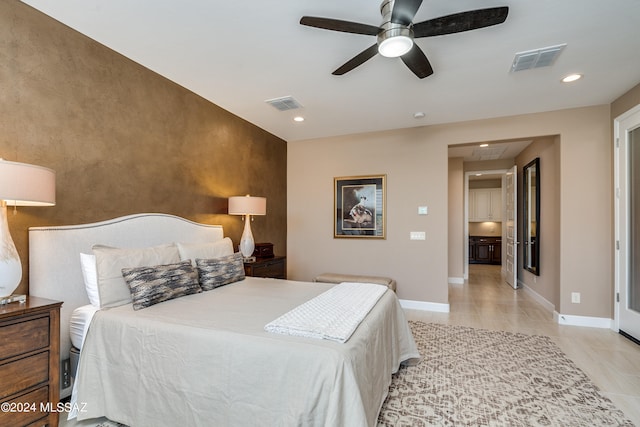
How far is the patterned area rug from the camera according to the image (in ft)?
6.29

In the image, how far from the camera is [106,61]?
250cm

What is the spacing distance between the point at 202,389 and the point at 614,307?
447cm

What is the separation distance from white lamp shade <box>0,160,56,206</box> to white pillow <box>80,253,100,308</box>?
493 mm

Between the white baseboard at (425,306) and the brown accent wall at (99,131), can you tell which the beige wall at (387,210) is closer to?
the white baseboard at (425,306)

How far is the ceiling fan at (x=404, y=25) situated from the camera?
1.70 metres

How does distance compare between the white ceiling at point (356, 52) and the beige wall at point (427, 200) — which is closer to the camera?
the white ceiling at point (356, 52)

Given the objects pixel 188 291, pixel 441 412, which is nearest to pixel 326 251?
pixel 188 291

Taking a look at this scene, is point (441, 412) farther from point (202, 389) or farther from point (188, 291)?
point (188, 291)

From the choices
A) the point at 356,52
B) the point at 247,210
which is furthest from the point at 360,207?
the point at 356,52

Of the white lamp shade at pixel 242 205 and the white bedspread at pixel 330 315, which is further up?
the white lamp shade at pixel 242 205

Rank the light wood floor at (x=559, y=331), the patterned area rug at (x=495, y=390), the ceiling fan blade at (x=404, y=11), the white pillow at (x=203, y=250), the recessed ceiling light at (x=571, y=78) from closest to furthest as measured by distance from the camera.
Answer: the ceiling fan blade at (x=404, y=11), the patterned area rug at (x=495, y=390), the light wood floor at (x=559, y=331), the white pillow at (x=203, y=250), the recessed ceiling light at (x=571, y=78)

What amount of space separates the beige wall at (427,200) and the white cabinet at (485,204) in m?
5.25

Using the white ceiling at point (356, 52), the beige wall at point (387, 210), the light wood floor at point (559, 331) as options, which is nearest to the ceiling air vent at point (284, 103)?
the white ceiling at point (356, 52)

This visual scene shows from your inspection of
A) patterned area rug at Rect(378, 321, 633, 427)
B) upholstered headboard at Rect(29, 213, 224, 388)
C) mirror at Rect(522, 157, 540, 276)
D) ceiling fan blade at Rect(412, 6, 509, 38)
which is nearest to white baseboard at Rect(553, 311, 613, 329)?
patterned area rug at Rect(378, 321, 633, 427)
